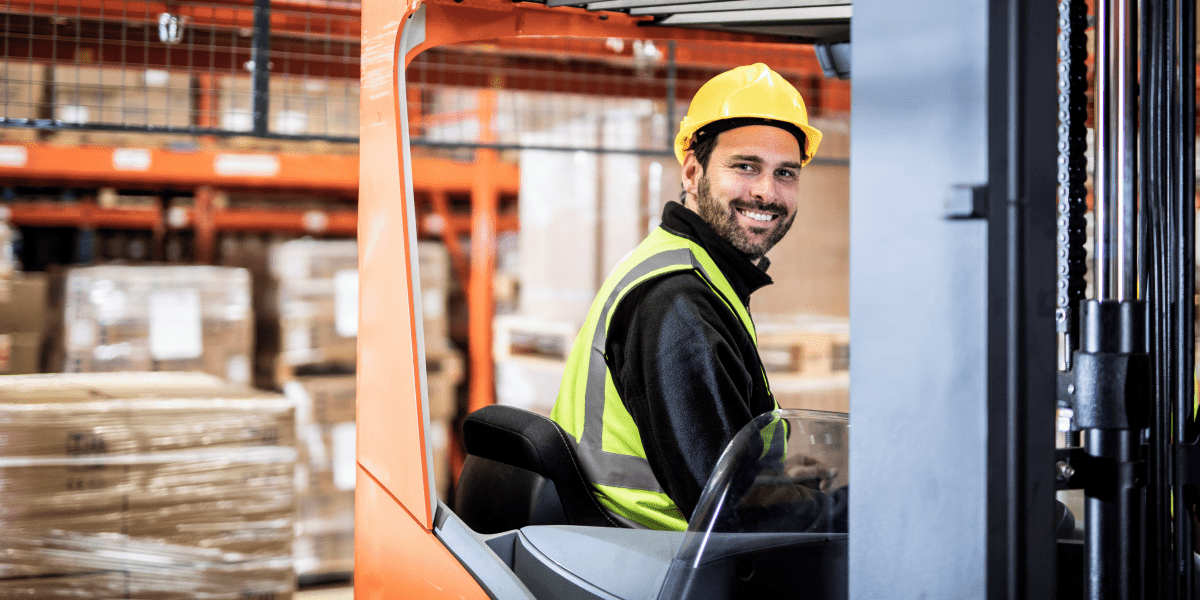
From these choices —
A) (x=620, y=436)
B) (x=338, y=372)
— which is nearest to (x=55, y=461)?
(x=620, y=436)

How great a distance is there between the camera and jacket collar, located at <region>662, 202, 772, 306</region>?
2.07m

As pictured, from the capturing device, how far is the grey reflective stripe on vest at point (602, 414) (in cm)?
184

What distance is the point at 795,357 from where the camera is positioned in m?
4.64

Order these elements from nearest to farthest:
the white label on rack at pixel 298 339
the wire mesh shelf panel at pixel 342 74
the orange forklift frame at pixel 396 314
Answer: the orange forklift frame at pixel 396 314 → the wire mesh shelf panel at pixel 342 74 → the white label on rack at pixel 298 339

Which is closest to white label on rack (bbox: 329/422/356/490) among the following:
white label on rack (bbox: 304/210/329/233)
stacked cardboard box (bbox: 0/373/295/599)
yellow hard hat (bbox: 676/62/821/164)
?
stacked cardboard box (bbox: 0/373/295/599)

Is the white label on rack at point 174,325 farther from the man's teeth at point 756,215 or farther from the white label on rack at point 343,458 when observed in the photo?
the man's teeth at point 756,215

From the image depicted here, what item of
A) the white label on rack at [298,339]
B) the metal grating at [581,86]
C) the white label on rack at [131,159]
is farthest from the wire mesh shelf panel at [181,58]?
the white label on rack at [298,339]

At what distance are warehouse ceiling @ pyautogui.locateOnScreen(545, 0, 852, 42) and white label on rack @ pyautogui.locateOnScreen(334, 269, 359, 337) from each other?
364 centimetres

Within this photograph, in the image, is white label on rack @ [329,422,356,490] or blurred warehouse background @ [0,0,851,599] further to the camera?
white label on rack @ [329,422,356,490]

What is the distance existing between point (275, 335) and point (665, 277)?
5012 millimetres

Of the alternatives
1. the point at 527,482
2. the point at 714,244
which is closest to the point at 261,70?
the point at 714,244

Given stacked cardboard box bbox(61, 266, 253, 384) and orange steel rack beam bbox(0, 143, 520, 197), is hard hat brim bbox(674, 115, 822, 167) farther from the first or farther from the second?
stacked cardboard box bbox(61, 266, 253, 384)

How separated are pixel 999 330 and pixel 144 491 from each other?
2885 mm

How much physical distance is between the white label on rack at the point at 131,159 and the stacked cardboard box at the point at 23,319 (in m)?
0.80
